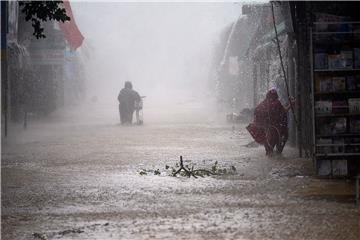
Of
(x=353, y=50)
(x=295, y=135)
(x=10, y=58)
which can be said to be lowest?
(x=295, y=135)

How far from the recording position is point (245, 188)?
848 cm

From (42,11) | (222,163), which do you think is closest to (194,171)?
(222,163)

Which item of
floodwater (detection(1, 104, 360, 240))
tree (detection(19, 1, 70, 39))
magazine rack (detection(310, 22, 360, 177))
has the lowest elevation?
floodwater (detection(1, 104, 360, 240))

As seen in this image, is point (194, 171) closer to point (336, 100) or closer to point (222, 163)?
point (222, 163)

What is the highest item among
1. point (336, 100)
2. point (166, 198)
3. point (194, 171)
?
point (336, 100)

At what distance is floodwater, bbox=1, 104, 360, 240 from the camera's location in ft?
19.7

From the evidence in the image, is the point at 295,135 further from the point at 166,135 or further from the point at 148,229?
the point at 148,229

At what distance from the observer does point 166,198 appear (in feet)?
25.6

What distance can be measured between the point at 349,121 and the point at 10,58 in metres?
16.5

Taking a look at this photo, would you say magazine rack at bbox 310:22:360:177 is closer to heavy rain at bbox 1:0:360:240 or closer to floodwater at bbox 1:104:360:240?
heavy rain at bbox 1:0:360:240

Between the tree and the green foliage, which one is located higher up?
the tree

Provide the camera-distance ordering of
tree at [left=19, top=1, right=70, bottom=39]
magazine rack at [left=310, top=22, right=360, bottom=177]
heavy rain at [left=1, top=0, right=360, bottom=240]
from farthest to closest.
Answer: magazine rack at [left=310, top=22, right=360, bottom=177] < tree at [left=19, top=1, right=70, bottom=39] < heavy rain at [left=1, top=0, right=360, bottom=240]

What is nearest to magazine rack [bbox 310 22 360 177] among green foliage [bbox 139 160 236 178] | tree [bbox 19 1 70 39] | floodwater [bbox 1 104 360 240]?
floodwater [bbox 1 104 360 240]

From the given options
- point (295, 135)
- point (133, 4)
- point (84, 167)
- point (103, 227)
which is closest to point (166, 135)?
point (295, 135)
